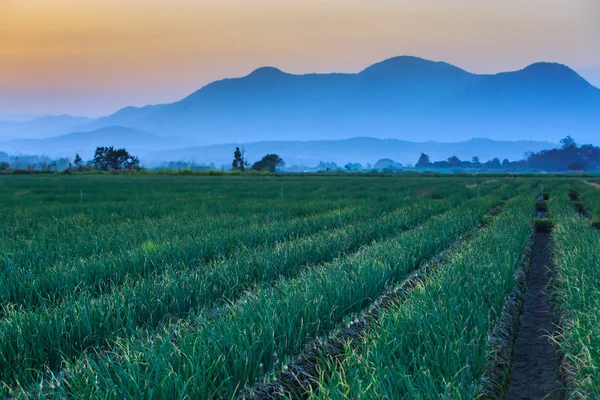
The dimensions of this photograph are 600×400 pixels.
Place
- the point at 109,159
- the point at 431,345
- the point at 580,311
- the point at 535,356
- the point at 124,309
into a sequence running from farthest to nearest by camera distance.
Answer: the point at 109,159 < the point at 535,356 < the point at 124,309 < the point at 580,311 < the point at 431,345

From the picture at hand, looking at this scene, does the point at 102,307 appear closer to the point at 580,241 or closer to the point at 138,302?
the point at 138,302

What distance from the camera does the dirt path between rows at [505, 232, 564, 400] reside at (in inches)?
148

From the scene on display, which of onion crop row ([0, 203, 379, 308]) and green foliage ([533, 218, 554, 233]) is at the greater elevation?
onion crop row ([0, 203, 379, 308])

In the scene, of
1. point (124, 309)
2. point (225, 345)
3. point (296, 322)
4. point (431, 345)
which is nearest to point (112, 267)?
point (124, 309)

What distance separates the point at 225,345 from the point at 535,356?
2.90 m

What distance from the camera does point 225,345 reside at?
326cm

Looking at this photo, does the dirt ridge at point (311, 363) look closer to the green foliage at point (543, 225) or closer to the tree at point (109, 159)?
the green foliage at point (543, 225)

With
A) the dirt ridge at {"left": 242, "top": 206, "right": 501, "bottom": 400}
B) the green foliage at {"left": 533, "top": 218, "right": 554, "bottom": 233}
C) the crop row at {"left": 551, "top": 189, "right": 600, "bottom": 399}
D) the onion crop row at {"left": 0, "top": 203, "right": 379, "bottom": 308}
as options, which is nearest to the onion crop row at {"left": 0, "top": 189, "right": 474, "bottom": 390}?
the onion crop row at {"left": 0, "top": 203, "right": 379, "bottom": 308}

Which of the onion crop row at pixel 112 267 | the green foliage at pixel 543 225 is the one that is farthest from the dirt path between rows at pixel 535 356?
the green foliage at pixel 543 225

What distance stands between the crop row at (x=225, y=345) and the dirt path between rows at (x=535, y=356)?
4.76ft

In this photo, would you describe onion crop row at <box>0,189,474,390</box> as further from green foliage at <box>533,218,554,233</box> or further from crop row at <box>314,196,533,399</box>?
green foliage at <box>533,218,554,233</box>

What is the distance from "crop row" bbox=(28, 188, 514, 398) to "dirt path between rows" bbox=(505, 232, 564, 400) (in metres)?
1.45

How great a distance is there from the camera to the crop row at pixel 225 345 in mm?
2691

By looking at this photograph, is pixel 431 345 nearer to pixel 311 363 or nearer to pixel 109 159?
pixel 311 363
